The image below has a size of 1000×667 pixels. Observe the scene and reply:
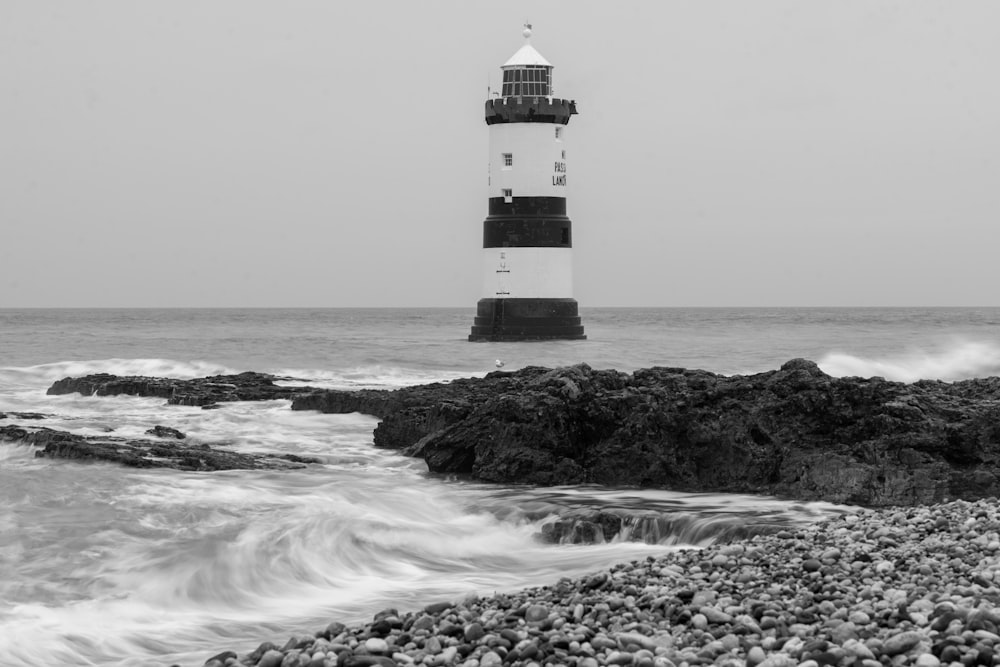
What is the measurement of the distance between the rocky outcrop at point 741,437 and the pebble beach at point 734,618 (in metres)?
3.23

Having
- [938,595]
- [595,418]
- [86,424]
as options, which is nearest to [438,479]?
[595,418]

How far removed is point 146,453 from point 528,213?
16637 millimetres

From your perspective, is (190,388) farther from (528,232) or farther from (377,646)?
(377,646)

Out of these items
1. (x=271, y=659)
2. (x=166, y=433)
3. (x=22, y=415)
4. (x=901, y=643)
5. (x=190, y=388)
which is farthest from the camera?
(x=190, y=388)

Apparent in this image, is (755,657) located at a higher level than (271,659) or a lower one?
higher

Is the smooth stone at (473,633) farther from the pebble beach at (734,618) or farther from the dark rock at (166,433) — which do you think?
the dark rock at (166,433)

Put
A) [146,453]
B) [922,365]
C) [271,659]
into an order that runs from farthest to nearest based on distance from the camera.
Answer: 1. [922,365]
2. [146,453]
3. [271,659]

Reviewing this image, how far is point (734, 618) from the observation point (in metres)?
4.91

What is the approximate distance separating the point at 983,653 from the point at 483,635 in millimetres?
1906

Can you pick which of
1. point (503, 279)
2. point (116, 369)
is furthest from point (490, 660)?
point (503, 279)

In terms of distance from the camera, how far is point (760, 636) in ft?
15.4

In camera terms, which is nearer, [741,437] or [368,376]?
[741,437]

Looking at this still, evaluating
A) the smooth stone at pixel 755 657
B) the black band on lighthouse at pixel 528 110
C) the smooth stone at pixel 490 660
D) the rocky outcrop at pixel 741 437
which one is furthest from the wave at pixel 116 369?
the smooth stone at pixel 755 657

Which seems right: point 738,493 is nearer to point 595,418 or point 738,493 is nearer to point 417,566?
point 595,418
